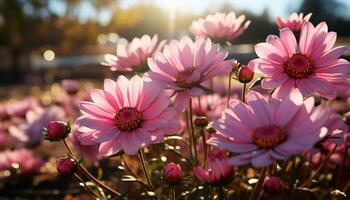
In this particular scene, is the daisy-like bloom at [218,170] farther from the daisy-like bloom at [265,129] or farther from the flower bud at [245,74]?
the flower bud at [245,74]

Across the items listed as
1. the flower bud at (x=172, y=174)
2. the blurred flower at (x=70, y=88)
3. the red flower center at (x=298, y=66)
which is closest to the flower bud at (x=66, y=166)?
the flower bud at (x=172, y=174)

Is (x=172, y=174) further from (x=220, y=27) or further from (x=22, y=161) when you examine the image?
(x=22, y=161)

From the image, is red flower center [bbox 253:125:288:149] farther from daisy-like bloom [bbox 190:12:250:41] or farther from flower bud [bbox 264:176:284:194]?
daisy-like bloom [bbox 190:12:250:41]

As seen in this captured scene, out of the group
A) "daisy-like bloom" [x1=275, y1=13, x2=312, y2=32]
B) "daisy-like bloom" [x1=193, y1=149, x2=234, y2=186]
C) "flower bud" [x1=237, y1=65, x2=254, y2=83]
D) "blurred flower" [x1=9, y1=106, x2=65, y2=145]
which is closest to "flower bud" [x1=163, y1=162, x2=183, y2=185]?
"daisy-like bloom" [x1=193, y1=149, x2=234, y2=186]

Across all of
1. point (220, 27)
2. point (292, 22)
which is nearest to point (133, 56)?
point (220, 27)

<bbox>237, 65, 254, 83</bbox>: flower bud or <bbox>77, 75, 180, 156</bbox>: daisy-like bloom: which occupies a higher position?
<bbox>237, 65, 254, 83</bbox>: flower bud

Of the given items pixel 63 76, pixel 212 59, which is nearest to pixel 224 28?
pixel 212 59
